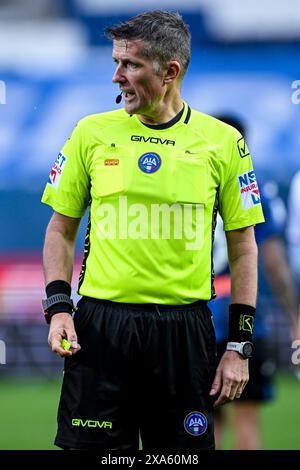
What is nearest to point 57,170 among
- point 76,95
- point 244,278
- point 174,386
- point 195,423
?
point 244,278

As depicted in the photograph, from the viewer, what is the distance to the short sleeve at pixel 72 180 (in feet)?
12.9

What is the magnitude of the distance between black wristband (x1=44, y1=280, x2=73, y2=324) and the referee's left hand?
23.1 inches

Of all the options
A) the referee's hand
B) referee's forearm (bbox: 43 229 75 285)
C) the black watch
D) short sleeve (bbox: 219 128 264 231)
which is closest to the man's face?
short sleeve (bbox: 219 128 264 231)

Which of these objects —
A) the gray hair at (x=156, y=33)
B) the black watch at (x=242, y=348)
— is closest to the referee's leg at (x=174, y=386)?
the black watch at (x=242, y=348)

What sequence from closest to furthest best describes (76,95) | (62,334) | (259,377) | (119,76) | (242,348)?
(62,334) < (119,76) < (242,348) < (259,377) < (76,95)

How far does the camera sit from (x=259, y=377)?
19.9 ft

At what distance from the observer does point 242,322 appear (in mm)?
3992

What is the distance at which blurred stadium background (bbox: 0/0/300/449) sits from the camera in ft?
37.9

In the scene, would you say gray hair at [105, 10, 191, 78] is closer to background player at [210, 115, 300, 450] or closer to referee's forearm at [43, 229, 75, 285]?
referee's forearm at [43, 229, 75, 285]

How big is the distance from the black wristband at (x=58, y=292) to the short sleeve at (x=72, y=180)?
0.25 metres

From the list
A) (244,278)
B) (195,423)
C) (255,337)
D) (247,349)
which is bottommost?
(195,423)

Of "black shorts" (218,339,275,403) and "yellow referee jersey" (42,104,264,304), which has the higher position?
"yellow referee jersey" (42,104,264,304)

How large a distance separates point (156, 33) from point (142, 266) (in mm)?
827

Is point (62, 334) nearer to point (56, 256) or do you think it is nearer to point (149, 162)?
point (56, 256)
